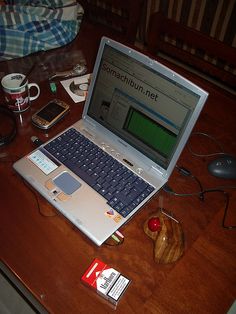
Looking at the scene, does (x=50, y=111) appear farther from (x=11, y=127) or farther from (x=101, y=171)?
(x=101, y=171)

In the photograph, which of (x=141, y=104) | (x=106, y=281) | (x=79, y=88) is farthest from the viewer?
(x=79, y=88)

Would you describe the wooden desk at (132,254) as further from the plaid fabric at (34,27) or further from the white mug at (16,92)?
the plaid fabric at (34,27)

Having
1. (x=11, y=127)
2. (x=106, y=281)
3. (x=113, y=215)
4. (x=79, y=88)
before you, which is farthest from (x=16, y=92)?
(x=106, y=281)

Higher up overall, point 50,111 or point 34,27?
point 34,27

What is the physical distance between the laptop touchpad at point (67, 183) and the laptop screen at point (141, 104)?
0.18 metres

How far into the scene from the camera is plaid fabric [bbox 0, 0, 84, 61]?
109cm

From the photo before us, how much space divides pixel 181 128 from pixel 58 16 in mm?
741

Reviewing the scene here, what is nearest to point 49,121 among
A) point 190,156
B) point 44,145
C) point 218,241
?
point 44,145

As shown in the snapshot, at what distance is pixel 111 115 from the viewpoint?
835 millimetres

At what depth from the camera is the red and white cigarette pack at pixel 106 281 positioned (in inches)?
24.0

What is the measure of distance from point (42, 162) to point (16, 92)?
243 millimetres

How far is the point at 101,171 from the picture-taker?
79cm

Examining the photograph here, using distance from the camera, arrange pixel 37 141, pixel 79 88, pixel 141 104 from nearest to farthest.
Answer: pixel 141 104, pixel 37 141, pixel 79 88

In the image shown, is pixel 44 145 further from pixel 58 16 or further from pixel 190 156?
pixel 58 16
